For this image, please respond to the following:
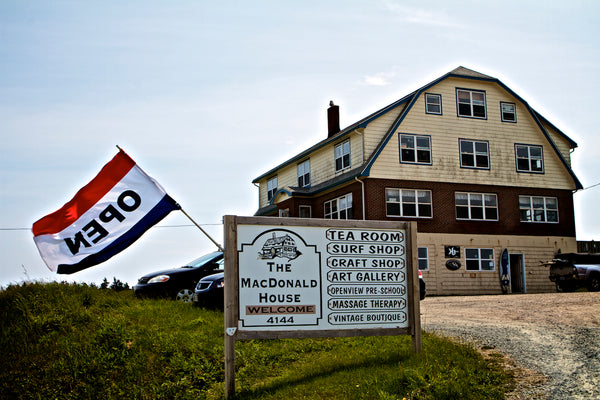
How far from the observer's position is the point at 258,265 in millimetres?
8969

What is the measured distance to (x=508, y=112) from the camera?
34625 millimetres

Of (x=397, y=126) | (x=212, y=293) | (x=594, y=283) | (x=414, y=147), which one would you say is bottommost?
(x=594, y=283)

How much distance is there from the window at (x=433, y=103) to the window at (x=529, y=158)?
207 inches

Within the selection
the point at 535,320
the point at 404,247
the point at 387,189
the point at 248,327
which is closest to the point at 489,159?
the point at 387,189

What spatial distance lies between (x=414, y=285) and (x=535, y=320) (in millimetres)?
4416

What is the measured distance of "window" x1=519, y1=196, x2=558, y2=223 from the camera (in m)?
34.0

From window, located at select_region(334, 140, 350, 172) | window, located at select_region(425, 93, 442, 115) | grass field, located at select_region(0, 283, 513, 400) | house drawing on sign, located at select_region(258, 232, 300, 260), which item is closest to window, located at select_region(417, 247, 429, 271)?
window, located at select_region(334, 140, 350, 172)

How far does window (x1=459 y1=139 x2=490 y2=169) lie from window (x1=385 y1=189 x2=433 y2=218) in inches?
116

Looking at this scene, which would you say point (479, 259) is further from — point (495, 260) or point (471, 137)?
point (471, 137)

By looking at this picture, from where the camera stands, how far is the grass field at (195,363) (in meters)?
8.09

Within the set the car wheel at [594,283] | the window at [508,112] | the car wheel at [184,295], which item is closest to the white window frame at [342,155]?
the window at [508,112]

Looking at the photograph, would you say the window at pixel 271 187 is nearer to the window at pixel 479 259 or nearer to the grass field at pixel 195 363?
the window at pixel 479 259

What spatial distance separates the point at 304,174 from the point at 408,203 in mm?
8445

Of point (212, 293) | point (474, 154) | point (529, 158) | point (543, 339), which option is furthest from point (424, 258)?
point (543, 339)
